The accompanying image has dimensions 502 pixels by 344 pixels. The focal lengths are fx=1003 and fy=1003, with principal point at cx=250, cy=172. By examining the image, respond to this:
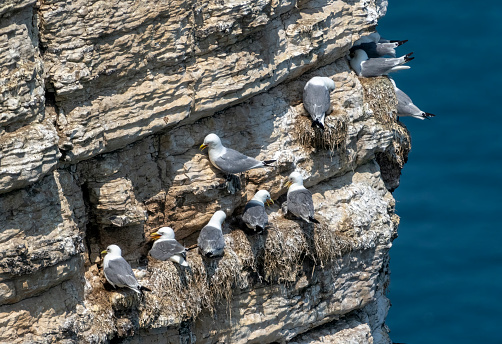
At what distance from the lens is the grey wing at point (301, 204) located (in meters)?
14.2

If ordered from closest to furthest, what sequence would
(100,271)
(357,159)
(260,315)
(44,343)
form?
(44,343) < (100,271) < (260,315) < (357,159)

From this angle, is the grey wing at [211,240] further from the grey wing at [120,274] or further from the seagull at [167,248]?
the grey wing at [120,274]

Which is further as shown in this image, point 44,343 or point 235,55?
point 235,55

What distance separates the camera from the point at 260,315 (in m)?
14.6

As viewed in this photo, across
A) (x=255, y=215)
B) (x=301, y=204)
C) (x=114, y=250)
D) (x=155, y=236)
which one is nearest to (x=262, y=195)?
(x=255, y=215)

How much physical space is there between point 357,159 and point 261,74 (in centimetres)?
254

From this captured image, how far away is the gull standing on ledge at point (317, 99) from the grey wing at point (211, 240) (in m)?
2.32

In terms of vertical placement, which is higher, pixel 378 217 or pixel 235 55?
pixel 235 55

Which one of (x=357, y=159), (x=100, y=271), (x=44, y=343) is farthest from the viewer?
(x=357, y=159)

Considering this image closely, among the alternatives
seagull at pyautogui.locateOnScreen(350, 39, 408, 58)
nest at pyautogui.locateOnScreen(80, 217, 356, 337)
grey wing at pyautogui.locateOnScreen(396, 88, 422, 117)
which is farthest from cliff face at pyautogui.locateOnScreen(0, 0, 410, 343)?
seagull at pyautogui.locateOnScreen(350, 39, 408, 58)

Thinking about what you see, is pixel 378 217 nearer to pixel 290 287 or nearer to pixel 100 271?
pixel 290 287

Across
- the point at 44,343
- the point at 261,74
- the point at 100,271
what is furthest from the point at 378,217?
the point at 44,343

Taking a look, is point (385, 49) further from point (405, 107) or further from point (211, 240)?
point (211, 240)

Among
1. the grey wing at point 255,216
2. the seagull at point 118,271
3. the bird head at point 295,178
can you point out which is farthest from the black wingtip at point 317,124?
the seagull at point 118,271
